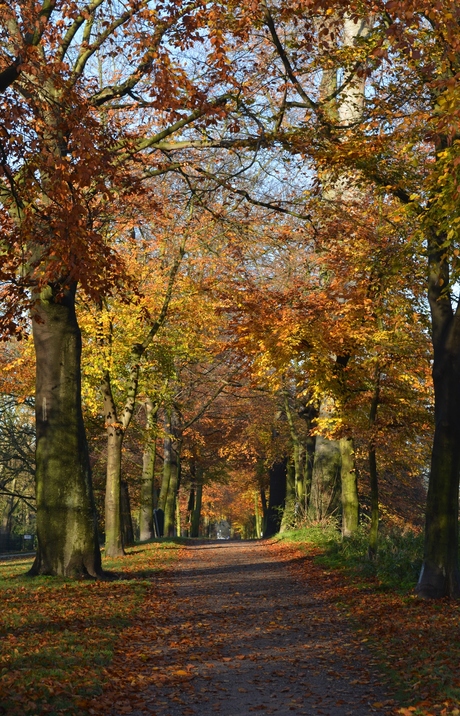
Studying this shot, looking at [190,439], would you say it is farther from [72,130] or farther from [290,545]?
[72,130]

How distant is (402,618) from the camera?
10461mm

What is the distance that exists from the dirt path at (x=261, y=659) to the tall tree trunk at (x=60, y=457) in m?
2.04

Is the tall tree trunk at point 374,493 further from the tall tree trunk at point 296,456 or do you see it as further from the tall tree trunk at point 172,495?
the tall tree trunk at point 172,495

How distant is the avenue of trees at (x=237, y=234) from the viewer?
10.2 meters

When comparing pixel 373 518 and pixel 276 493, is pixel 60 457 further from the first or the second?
pixel 276 493

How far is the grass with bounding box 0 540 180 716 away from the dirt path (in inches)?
20.4

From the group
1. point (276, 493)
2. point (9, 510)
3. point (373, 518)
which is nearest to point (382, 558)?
point (373, 518)

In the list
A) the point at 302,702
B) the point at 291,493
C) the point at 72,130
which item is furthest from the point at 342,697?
the point at 291,493

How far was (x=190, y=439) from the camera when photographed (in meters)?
45.8

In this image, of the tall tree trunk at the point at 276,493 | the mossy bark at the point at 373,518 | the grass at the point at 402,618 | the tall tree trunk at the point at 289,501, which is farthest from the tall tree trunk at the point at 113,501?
the tall tree trunk at the point at 276,493

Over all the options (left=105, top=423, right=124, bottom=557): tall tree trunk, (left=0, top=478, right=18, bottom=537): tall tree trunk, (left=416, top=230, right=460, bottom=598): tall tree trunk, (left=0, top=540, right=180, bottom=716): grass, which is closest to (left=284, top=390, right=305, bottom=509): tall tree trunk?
(left=105, top=423, right=124, bottom=557): tall tree trunk

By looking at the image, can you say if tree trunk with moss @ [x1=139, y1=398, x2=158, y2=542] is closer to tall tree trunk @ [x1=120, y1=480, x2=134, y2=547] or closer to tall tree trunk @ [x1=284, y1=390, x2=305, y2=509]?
tall tree trunk @ [x1=120, y1=480, x2=134, y2=547]

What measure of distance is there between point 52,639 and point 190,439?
3718cm

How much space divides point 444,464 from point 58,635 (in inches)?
248
